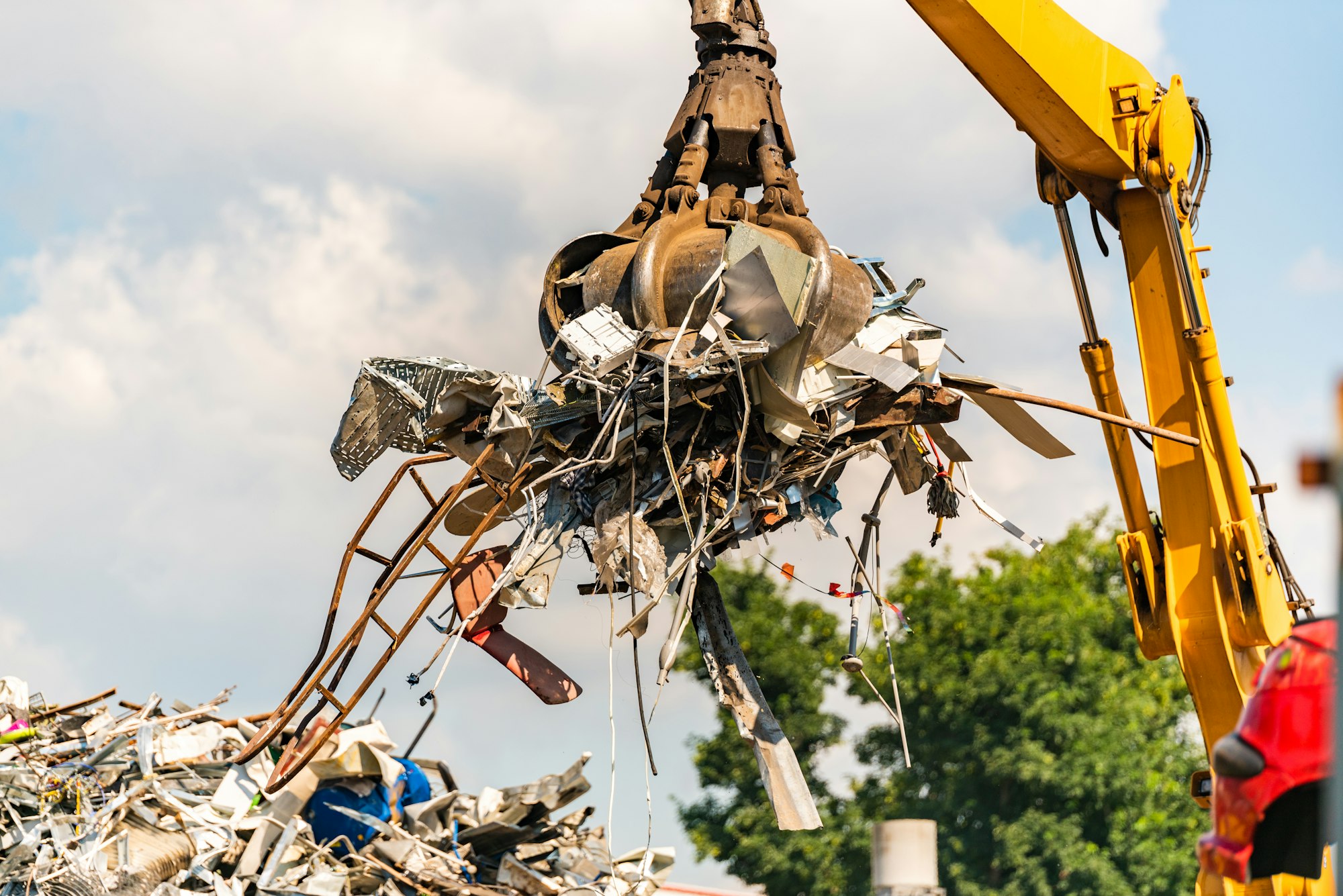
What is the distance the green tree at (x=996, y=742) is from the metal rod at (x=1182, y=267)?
45.7 ft

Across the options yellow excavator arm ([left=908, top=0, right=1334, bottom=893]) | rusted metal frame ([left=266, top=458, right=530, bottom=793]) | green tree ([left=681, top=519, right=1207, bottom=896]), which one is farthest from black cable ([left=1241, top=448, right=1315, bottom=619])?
green tree ([left=681, top=519, right=1207, bottom=896])

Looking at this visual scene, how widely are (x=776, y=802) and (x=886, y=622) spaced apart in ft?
3.75

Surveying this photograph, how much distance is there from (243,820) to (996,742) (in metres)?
16.1

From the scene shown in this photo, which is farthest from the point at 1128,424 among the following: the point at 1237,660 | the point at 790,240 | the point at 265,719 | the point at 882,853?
the point at 265,719

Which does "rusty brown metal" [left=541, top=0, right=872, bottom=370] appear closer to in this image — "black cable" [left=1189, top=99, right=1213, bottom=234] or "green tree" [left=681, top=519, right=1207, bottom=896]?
"black cable" [left=1189, top=99, right=1213, bottom=234]

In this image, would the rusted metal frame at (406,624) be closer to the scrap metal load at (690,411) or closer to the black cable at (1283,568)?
the scrap metal load at (690,411)

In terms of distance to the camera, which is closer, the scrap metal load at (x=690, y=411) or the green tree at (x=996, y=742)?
the scrap metal load at (x=690, y=411)

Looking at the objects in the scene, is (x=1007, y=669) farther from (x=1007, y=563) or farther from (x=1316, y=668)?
(x=1316, y=668)

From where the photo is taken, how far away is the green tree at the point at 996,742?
22.7 m

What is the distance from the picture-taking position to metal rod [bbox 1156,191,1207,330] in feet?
24.3

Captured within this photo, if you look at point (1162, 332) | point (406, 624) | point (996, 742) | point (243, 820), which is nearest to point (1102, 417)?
point (1162, 332)

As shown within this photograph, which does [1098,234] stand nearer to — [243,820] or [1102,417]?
[1102,417]

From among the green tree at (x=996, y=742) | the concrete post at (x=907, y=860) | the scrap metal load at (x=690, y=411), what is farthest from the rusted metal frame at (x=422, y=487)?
the green tree at (x=996, y=742)

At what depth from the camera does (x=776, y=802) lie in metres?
7.71
